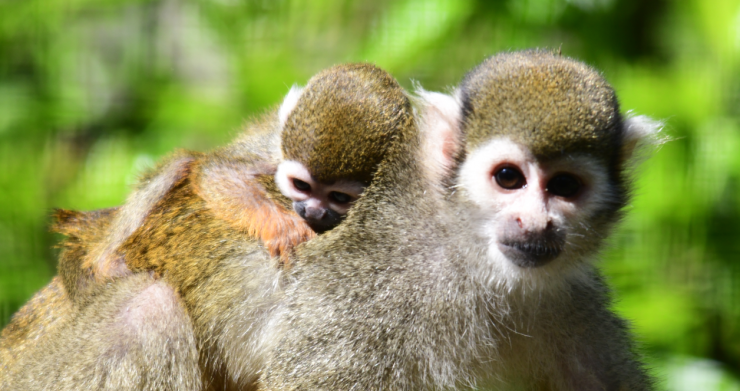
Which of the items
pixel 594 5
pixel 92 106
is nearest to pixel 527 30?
pixel 594 5

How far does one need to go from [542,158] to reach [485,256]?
1.45ft

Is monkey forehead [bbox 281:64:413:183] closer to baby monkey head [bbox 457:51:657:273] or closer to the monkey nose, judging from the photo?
the monkey nose

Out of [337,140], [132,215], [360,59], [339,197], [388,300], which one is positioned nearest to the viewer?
[388,300]

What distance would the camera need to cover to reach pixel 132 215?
115 inches

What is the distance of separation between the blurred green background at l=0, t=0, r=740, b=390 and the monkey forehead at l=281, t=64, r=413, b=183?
6.00 ft

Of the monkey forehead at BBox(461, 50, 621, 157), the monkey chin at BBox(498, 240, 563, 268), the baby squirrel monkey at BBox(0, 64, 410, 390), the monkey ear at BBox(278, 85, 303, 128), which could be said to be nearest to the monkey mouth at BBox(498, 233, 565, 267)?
the monkey chin at BBox(498, 240, 563, 268)

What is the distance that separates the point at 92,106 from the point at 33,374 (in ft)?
11.5

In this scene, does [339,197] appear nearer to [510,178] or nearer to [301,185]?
[301,185]

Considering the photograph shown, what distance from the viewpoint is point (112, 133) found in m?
5.61

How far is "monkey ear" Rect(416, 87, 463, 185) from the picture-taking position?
256cm

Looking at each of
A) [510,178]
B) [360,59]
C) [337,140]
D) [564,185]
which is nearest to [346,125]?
[337,140]

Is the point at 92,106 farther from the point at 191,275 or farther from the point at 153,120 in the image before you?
the point at 191,275

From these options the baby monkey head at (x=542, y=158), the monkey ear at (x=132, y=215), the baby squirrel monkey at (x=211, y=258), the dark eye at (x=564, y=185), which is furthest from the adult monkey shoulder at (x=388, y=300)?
the monkey ear at (x=132, y=215)

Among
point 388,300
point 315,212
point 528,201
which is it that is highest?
point 528,201
